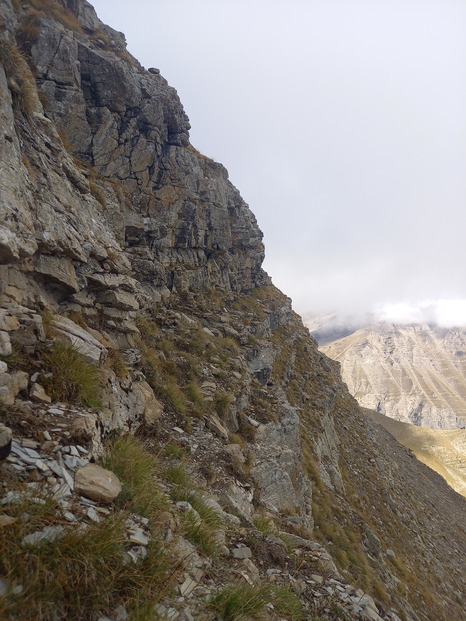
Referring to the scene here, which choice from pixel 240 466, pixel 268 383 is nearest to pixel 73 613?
pixel 240 466

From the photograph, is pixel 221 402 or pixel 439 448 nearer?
pixel 221 402

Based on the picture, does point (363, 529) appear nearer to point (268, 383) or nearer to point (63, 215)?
point (268, 383)

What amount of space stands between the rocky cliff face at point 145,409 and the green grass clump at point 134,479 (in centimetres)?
5

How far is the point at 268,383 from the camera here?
19641 mm

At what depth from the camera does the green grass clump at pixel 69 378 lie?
5.10 m

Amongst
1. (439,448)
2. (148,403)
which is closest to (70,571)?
(148,403)

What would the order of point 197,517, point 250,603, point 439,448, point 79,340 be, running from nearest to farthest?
point 250,603 < point 197,517 < point 79,340 < point 439,448

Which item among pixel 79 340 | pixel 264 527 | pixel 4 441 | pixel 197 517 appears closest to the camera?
pixel 4 441

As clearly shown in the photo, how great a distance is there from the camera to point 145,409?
8.12 m

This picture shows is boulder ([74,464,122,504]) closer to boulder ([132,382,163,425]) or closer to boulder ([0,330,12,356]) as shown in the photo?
boulder ([0,330,12,356])

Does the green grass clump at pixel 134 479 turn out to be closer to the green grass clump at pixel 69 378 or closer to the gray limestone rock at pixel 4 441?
the green grass clump at pixel 69 378

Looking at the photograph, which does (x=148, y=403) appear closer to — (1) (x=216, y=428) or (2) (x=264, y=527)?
(1) (x=216, y=428)

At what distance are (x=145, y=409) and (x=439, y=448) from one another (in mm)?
144662

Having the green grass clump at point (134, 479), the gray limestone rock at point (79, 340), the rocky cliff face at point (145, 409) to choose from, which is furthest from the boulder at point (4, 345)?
the green grass clump at point (134, 479)
